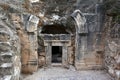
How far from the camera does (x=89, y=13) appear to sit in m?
9.88

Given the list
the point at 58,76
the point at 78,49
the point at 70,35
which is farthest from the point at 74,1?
the point at 58,76

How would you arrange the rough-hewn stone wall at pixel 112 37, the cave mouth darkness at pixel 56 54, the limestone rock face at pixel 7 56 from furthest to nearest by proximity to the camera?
1. the cave mouth darkness at pixel 56 54
2. the rough-hewn stone wall at pixel 112 37
3. the limestone rock face at pixel 7 56

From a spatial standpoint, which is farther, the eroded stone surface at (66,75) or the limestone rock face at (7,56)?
the eroded stone surface at (66,75)

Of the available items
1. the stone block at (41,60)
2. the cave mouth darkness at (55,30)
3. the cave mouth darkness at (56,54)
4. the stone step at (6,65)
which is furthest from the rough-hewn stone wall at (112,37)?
the stone step at (6,65)

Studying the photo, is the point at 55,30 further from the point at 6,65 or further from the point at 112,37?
the point at 6,65

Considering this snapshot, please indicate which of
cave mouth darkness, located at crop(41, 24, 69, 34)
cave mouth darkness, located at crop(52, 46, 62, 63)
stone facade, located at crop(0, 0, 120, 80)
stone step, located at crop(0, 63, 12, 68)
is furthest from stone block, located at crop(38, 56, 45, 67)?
stone step, located at crop(0, 63, 12, 68)

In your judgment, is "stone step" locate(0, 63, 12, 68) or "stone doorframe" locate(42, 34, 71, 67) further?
"stone doorframe" locate(42, 34, 71, 67)

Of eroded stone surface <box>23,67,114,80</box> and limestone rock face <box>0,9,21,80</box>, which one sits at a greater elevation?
limestone rock face <box>0,9,21,80</box>

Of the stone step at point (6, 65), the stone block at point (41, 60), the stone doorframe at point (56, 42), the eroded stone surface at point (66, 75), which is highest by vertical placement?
the stone doorframe at point (56, 42)

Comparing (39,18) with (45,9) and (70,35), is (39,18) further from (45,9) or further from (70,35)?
(70,35)

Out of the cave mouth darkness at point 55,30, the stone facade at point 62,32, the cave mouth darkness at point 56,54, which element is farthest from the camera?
the cave mouth darkness at point 56,54

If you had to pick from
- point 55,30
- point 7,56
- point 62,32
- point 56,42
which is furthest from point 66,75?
point 7,56

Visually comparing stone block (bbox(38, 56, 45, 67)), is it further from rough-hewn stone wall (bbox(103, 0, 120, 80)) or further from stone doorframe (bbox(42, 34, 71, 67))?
rough-hewn stone wall (bbox(103, 0, 120, 80))

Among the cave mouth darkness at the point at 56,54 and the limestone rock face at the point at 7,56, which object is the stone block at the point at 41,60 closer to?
the cave mouth darkness at the point at 56,54
